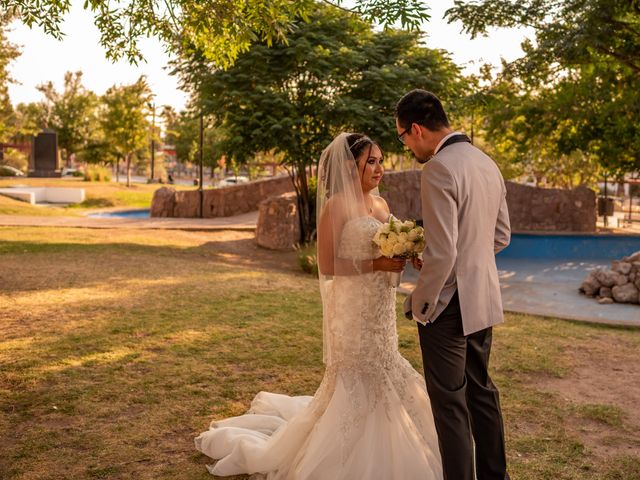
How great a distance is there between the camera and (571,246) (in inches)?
938

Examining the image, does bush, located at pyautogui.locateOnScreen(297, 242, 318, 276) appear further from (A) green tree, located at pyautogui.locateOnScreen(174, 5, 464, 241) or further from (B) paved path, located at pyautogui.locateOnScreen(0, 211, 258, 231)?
(B) paved path, located at pyautogui.locateOnScreen(0, 211, 258, 231)

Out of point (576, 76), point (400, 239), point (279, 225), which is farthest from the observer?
point (576, 76)

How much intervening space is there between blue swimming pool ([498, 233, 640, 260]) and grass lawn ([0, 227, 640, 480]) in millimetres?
13360

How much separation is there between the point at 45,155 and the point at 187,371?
43619 mm

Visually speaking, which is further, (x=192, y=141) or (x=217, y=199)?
(x=192, y=141)

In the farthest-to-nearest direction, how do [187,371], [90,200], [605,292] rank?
[90,200] → [605,292] → [187,371]

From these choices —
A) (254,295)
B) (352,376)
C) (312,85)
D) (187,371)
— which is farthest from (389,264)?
(312,85)

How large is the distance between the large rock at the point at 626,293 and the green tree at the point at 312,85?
6005 mm

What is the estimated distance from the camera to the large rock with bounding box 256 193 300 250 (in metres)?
18.5

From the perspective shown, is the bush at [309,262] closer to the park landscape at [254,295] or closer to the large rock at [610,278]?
the park landscape at [254,295]

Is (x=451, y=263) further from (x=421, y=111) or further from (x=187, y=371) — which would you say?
(x=187, y=371)

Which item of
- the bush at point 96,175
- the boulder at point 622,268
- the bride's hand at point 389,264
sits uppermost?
the bush at point 96,175

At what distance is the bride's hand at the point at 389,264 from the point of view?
14.2ft

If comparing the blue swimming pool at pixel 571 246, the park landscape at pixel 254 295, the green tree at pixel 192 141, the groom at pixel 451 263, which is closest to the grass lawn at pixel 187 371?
the park landscape at pixel 254 295
